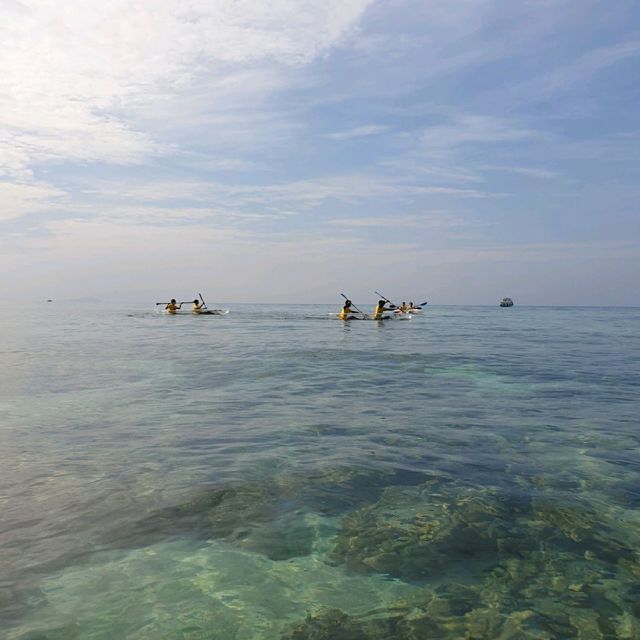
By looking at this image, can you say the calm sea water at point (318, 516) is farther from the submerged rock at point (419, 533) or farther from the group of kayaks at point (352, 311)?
the group of kayaks at point (352, 311)

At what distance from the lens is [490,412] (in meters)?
13.3

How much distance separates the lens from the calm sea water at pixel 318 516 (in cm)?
476

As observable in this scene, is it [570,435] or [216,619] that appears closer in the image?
[216,619]

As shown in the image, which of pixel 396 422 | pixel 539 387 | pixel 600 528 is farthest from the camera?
pixel 539 387

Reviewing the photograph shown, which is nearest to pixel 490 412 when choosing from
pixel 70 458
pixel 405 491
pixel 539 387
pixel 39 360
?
pixel 539 387

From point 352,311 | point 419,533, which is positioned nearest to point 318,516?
point 419,533

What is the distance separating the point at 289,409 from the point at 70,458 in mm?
5808

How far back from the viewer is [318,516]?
6883 mm

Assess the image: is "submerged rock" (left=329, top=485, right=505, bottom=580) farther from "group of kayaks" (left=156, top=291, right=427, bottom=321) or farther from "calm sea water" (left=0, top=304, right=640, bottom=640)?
"group of kayaks" (left=156, top=291, right=427, bottom=321)

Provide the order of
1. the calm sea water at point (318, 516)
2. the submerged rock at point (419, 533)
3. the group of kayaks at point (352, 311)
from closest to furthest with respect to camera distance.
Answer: the calm sea water at point (318, 516)
the submerged rock at point (419, 533)
the group of kayaks at point (352, 311)

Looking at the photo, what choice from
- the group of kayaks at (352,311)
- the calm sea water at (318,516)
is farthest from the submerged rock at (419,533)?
the group of kayaks at (352,311)

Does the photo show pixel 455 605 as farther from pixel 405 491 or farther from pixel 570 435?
pixel 570 435

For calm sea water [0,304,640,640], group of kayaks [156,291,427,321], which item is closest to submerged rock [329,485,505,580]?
calm sea water [0,304,640,640]

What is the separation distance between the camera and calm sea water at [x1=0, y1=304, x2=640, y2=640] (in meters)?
4.76
